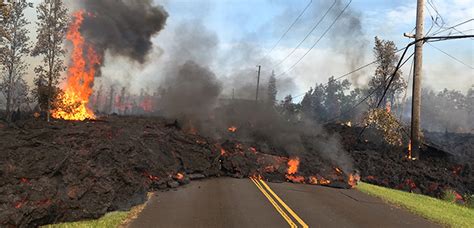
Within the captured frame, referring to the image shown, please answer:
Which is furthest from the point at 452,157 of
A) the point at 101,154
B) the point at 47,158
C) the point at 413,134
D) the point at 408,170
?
the point at 47,158

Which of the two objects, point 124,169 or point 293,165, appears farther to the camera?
point 293,165

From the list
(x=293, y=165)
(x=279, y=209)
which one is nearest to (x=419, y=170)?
(x=293, y=165)

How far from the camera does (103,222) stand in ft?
28.1

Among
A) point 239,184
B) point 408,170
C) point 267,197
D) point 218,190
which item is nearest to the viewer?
point 267,197

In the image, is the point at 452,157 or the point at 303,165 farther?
the point at 452,157

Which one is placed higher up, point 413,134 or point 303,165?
point 413,134

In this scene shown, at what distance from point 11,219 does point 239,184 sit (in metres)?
9.36

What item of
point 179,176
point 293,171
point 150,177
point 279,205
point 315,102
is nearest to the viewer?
point 279,205

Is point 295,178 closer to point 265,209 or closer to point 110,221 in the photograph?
point 265,209

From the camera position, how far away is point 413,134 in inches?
710

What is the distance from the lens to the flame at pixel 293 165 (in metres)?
18.0

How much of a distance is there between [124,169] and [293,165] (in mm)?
8967

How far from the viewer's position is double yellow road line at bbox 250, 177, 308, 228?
362 inches

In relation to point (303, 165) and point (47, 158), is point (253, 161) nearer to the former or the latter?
point (303, 165)
